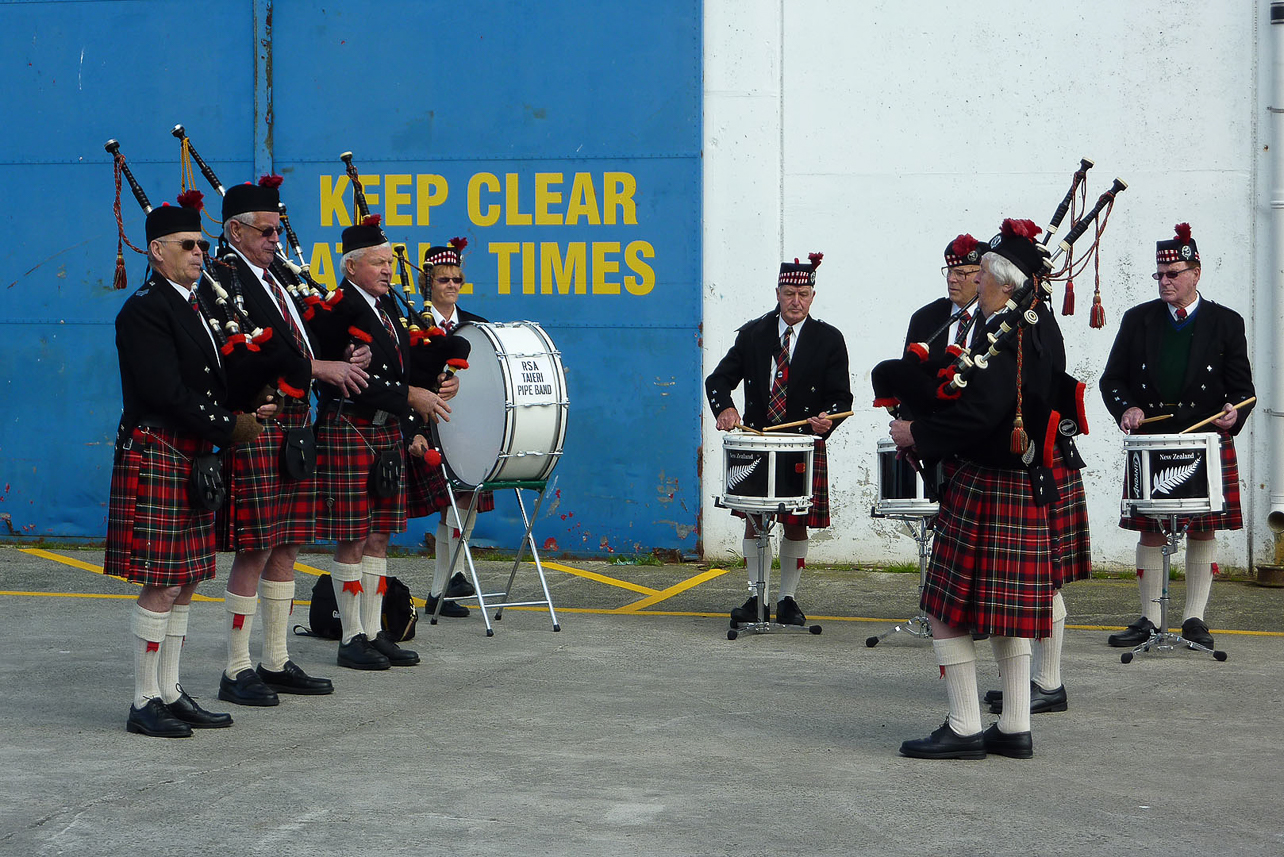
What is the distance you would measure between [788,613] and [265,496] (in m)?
2.92

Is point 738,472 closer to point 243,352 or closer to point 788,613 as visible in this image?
point 788,613

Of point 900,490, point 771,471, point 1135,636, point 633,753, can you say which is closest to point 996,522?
point 633,753

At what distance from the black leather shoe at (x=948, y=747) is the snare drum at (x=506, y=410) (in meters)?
2.66

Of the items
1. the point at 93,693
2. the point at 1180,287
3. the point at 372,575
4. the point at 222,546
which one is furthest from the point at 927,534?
the point at 93,693

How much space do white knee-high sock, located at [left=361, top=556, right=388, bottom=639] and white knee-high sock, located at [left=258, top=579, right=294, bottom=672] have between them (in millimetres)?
611

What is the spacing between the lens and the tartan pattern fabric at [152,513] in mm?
4973

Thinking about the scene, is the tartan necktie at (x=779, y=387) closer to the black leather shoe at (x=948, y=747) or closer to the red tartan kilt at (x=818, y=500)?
the red tartan kilt at (x=818, y=500)

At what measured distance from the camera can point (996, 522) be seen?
473 cm

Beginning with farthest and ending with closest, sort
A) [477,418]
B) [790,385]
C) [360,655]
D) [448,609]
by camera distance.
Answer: [448,609]
[790,385]
[477,418]
[360,655]

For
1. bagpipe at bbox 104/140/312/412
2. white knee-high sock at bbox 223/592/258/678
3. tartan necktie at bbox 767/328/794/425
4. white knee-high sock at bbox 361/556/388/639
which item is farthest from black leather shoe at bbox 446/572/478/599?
bagpipe at bbox 104/140/312/412

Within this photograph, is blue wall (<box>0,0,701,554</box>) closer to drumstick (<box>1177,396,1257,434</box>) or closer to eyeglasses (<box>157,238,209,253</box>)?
drumstick (<box>1177,396,1257,434</box>)

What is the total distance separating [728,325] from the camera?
931cm

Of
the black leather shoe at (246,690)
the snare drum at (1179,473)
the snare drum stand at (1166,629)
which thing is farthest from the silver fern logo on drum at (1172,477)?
the black leather shoe at (246,690)

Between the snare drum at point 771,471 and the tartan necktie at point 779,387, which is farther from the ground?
the tartan necktie at point 779,387
